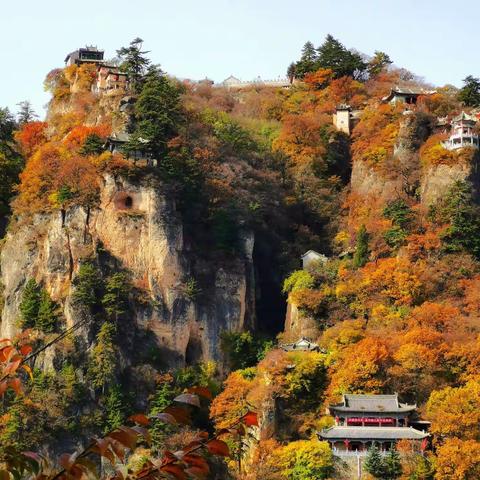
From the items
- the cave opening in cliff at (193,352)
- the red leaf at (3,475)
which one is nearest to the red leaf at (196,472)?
the red leaf at (3,475)

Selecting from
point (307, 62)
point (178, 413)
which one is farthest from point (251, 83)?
point (178, 413)

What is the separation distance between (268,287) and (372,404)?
53.0 ft

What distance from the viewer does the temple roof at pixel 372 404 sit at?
4397cm

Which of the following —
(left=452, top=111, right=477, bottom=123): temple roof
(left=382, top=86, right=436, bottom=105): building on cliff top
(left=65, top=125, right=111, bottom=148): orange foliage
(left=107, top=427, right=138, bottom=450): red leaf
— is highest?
(left=382, top=86, right=436, bottom=105): building on cliff top

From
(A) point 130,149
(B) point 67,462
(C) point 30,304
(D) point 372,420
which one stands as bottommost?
(D) point 372,420

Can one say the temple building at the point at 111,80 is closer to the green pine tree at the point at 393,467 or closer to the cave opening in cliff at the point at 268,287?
the cave opening in cliff at the point at 268,287

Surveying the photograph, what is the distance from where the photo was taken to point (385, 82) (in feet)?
250

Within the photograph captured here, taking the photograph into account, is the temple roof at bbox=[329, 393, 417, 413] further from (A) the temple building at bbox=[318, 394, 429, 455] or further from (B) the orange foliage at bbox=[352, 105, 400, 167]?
(B) the orange foliage at bbox=[352, 105, 400, 167]

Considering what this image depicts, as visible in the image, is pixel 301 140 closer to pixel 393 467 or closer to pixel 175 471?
pixel 393 467

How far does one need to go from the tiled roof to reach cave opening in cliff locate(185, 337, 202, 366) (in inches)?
419

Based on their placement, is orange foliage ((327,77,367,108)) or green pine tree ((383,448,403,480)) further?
orange foliage ((327,77,367,108))

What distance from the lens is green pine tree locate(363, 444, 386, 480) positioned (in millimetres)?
41375

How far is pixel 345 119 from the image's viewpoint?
6881 centimetres

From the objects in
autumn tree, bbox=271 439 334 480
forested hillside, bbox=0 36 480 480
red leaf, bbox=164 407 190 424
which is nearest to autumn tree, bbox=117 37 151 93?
forested hillside, bbox=0 36 480 480
